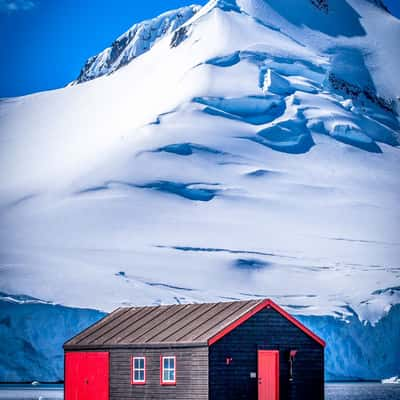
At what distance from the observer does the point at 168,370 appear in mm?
30594

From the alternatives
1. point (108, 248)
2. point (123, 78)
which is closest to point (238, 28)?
point (123, 78)

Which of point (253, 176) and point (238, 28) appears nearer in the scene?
point (253, 176)

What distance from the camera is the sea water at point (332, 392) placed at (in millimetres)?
47719

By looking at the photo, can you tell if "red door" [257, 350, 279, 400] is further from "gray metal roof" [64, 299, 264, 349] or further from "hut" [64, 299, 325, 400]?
"gray metal roof" [64, 299, 264, 349]

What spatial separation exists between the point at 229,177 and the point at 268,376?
7787 cm

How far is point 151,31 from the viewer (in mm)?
166750

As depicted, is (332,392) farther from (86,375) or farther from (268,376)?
(268,376)

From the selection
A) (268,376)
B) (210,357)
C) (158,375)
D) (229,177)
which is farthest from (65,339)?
(229,177)

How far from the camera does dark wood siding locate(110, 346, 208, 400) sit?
96.5 ft

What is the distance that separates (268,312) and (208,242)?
6398 cm

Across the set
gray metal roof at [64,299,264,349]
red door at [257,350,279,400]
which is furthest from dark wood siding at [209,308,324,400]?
gray metal roof at [64,299,264,349]

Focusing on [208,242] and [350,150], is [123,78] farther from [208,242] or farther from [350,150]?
[208,242]

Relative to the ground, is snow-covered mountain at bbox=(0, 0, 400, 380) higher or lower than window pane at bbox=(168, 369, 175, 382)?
higher

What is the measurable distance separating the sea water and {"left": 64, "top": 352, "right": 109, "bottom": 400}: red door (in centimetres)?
510
